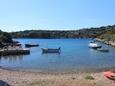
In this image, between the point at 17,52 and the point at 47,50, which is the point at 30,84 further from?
the point at 47,50

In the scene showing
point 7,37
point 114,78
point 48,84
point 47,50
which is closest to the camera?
point 48,84

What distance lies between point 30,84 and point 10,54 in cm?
6057

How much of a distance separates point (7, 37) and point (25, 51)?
41.6 m

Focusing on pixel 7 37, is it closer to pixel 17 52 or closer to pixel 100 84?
pixel 17 52

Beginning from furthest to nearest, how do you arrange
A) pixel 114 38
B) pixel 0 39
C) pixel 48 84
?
pixel 114 38
pixel 0 39
pixel 48 84

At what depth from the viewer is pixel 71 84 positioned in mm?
28234

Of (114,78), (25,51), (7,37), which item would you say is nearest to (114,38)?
(7,37)

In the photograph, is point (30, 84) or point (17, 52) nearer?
point (30, 84)

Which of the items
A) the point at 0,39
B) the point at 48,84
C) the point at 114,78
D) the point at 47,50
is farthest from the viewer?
the point at 0,39

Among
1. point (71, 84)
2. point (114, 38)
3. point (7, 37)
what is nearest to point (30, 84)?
point (71, 84)

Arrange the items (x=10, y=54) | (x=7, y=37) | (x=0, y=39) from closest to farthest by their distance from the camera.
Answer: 1. (x=10, y=54)
2. (x=0, y=39)
3. (x=7, y=37)

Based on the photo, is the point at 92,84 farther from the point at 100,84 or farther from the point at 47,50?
the point at 47,50

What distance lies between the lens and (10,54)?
287ft

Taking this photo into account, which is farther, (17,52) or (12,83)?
(17,52)
